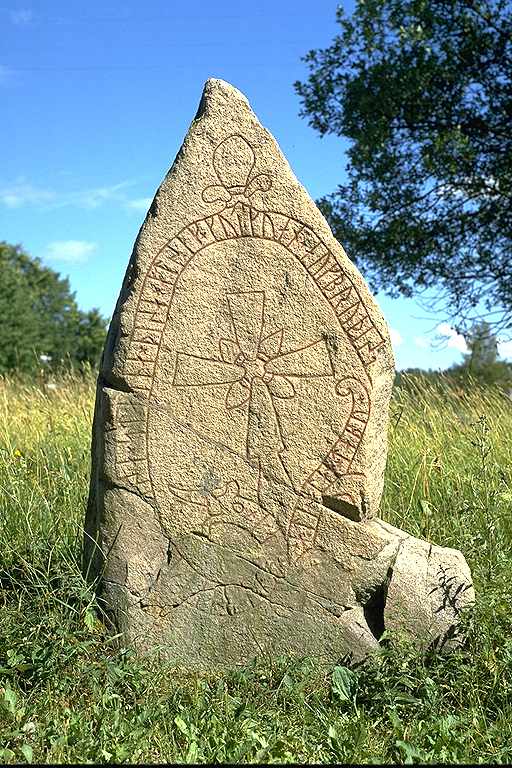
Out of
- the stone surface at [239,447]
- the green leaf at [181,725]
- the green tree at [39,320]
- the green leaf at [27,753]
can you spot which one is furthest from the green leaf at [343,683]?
the green tree at [39,320]

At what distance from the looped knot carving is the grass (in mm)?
1753

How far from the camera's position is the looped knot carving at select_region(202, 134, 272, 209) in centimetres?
357

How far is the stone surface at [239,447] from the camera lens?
3.49m

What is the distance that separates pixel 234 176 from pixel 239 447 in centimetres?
116

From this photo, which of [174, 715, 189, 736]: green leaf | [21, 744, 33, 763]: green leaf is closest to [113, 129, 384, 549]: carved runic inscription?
[174, 715, 189, 736]: green leaf

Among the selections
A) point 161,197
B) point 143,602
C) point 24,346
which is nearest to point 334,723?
point 143,602

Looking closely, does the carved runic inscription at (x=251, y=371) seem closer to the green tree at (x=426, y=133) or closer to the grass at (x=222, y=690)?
the grass at (x=222, y=690)

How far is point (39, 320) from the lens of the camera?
25391 millimetres

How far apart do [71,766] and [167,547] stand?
1.02 m

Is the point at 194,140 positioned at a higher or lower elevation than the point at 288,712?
higher

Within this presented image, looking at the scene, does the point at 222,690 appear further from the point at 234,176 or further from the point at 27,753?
the point at 234,176

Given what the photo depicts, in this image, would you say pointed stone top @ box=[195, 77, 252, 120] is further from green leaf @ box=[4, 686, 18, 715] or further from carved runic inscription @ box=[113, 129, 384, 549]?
green leaf @ box=[4, 686, 18, 715]

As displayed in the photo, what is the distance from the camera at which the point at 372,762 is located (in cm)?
276

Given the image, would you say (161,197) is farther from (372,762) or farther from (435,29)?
(435,29)
